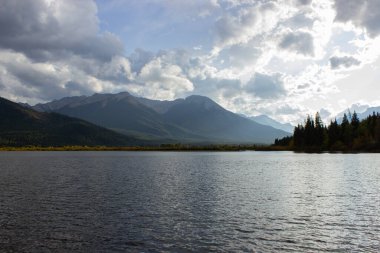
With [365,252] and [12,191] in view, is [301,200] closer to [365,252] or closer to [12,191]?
[365,252]

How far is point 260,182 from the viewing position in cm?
7906

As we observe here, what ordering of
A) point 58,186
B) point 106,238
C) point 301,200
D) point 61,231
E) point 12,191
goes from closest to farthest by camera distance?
point 106,238 < point 61,231 < point 301,200 < point 12,191 < point 58,186

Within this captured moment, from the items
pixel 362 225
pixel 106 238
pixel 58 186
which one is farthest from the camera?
pixel 58 186

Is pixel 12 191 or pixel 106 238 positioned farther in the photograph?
pixel 12 191

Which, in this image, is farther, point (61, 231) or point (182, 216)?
point (182, 216)

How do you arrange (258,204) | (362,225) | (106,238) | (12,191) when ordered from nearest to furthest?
(106,238) < (362,225) < (258,204) < (12,191)

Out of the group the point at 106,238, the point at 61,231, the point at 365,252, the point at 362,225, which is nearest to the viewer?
the point at 365,252

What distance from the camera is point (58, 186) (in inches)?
2832

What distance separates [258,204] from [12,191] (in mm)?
42666

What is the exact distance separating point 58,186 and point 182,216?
1465 inches

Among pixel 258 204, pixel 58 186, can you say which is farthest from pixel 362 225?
pixel 58 186

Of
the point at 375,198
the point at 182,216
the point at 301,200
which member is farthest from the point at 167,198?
the point at 375,198

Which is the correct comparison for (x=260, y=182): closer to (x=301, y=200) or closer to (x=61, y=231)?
(x=301, y=200)

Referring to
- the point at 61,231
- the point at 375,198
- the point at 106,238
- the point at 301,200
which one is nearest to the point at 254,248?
the point at 106,238
